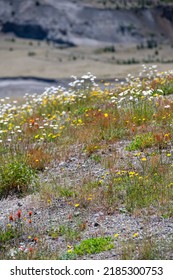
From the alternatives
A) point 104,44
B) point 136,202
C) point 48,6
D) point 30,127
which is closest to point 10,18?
point 48,6

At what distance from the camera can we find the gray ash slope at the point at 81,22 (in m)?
41.8

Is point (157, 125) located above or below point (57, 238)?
above

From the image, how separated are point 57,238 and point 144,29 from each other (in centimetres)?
3738

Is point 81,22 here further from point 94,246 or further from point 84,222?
point 94,246

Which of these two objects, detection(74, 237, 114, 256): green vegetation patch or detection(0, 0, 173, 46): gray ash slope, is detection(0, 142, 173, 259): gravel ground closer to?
detection(74, 237, 114, 256): green vegetation patch

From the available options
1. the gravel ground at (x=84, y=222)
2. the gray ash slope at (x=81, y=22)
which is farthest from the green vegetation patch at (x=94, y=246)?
the gray ash slope at (x=81, y=22)

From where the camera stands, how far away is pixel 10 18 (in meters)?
43.8

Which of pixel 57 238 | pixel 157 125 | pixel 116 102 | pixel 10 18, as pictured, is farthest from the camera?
pixel 10 18

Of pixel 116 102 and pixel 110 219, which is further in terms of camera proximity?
pixel 116 102

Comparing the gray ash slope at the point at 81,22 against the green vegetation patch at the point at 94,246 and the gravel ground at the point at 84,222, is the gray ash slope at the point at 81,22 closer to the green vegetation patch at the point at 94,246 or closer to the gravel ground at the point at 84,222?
the gravel ground at the point at 84,222

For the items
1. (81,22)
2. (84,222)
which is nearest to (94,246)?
(84,222)

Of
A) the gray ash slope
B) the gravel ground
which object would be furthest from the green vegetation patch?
the gray ash slope
